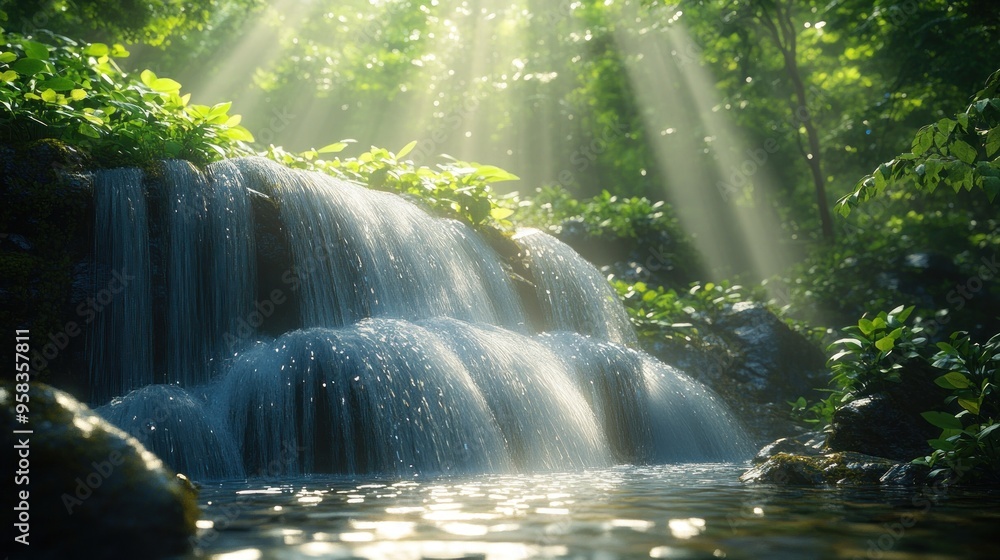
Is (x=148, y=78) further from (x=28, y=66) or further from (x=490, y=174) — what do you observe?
(x=490, y=174)

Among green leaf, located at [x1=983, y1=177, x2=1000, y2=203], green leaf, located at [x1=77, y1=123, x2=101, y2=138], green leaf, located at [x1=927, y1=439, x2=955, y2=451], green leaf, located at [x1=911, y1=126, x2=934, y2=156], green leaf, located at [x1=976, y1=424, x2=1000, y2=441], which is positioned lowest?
green leaf, located at [x1=927, y1=439, x2=955, y2=451]

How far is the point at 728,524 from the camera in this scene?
3154 mm

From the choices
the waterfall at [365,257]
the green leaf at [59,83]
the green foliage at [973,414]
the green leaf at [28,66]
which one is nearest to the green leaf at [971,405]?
the green foliage at [973,414]

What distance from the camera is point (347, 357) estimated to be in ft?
20.4

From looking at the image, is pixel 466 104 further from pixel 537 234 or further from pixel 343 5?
pixel 537 234

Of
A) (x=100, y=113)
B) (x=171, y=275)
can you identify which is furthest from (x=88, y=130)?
(x=171, y=275)

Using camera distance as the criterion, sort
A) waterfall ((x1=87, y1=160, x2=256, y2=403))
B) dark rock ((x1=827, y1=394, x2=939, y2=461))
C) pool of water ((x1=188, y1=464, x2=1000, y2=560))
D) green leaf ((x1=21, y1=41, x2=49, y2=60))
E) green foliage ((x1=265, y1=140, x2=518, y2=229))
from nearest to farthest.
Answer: pool of water ((x1=188, y1=464, x2=1000, y2=560)), dark rock ((x1=827, y1=394, x2=939, y2=461)), waterfall ((x1=87, y1=160, x2=256, y2=403)), green leaf ((x1=21, y1=41, x2=49, y2=60)), green foliage ((x1=265, y1=140, x2=518, y2=229))

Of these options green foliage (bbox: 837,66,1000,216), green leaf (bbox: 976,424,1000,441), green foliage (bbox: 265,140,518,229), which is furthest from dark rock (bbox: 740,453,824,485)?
green foliage (bbox: 265,140,518,229)

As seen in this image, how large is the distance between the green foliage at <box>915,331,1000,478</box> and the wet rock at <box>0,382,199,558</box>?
447 cm

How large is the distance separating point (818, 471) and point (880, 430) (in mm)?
2102

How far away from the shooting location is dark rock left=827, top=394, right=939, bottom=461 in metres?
6.57

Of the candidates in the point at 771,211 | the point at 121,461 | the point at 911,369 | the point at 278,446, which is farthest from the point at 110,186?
the point at 771,211

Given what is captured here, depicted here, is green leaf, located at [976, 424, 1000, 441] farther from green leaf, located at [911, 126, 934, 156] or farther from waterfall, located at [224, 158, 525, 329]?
waterfall, located at [224, 158, 525, 329]

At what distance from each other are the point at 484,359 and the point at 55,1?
31.0ft
